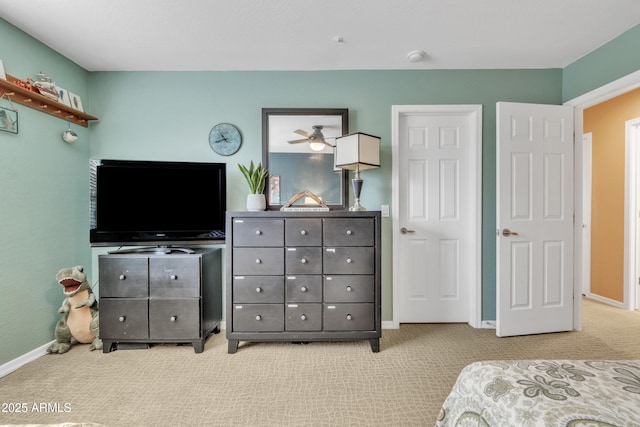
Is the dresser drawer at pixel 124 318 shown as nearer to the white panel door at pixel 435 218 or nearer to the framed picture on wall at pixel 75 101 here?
the framed picture on wall at pixel 75 101

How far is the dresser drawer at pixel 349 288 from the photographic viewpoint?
7.54ft

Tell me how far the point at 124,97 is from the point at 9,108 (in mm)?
863

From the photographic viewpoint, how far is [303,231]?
2293 mm

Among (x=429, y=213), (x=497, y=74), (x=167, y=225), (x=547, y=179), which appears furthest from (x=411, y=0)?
(x=167, y=225)

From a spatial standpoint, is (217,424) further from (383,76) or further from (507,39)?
(507,39)

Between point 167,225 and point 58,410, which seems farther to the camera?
point 167,225

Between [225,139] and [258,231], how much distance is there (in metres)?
1.07

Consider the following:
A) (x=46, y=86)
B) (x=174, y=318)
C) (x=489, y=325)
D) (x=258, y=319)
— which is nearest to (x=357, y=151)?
(x=258, y=319)

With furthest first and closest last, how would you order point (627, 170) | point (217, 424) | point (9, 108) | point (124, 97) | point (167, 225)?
point (627, 170)
point (124, 97)
point (167, 225)
point (9, 108)
point (217, 424)

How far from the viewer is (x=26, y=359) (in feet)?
7.05

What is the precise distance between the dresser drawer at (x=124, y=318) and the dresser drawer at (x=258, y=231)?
95 cm

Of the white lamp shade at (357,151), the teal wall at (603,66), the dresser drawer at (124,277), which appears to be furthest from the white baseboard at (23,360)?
the teal wall at (603,66)

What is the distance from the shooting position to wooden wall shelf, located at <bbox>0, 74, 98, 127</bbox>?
2.01 m

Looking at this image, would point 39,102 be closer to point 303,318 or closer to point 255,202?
point 255,202
